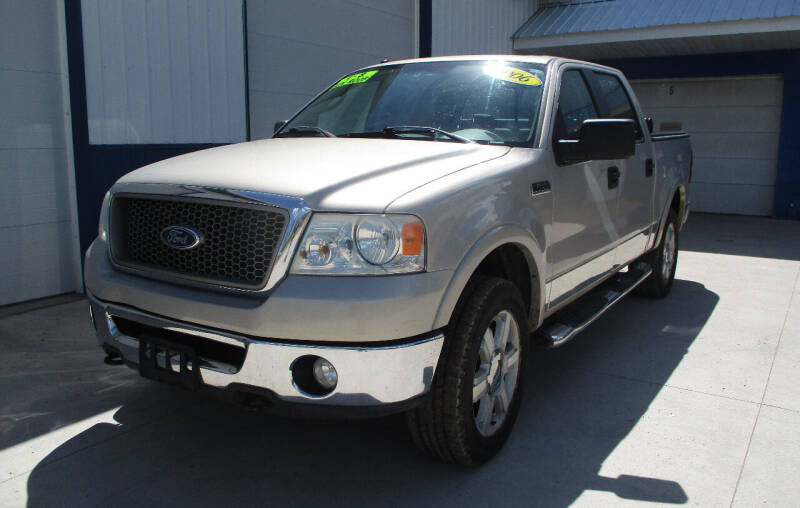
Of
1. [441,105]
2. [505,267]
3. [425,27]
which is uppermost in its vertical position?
[425,27]

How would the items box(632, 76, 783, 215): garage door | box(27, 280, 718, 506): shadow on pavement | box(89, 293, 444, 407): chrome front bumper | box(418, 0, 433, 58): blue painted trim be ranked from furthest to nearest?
box(632, 76, 783, 215): garage door → box(418, 0, 433, 58): blue painted trim → box(27, 280, 718, 506): shadow on pavement → box(89, 293, 444, 407): chrome front bumper

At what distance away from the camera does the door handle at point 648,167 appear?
5164 millimetres

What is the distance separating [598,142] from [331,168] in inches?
58.2

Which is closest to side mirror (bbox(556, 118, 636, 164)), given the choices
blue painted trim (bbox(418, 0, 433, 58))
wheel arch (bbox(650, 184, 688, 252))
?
wheel arch (bbox(650, 184, 688, 252))

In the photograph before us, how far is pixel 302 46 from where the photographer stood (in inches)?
332

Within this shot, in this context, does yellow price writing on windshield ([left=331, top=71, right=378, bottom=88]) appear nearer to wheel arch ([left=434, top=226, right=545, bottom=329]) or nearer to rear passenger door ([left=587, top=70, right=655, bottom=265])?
rear passenger door ([left=587, top=70, right=655, bottom=265])

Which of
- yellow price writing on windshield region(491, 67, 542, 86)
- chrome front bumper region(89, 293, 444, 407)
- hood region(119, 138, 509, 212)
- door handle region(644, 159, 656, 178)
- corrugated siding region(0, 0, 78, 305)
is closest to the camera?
chrome front bumper region(89, 293, 444, 407)

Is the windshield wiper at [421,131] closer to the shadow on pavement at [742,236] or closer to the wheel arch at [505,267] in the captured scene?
the wheel arch at [505,267]

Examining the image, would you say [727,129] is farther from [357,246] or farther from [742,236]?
[357,246]

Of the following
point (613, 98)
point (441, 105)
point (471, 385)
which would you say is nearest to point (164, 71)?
point (441, 105)

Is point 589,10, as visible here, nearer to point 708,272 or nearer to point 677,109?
point 677,109

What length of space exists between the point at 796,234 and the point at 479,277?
30.1ft

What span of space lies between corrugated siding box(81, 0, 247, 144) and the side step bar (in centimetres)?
410

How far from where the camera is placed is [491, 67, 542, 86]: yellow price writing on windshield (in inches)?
154
